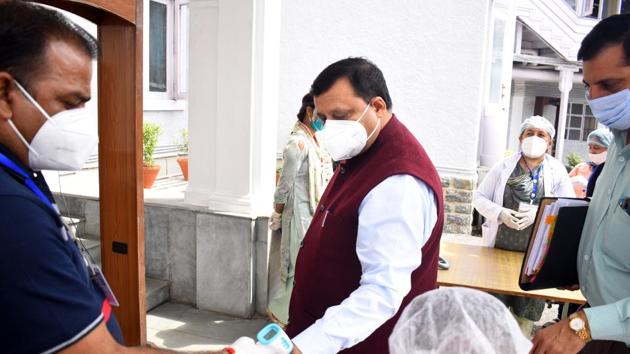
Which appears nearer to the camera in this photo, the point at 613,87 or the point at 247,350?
the point at 247,350

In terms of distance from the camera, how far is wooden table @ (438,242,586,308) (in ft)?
9.73

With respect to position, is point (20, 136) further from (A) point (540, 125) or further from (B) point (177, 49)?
(B) point (177, 49)

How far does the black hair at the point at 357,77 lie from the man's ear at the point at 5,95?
0.99 m

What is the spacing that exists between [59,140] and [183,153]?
608 cm

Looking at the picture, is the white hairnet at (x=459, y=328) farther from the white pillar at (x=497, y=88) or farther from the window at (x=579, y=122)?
the window at (x=579, y=122)

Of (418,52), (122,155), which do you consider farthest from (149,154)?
(418,52)

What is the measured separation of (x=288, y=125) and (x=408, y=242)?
598 centimetres

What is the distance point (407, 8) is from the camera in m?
6.85

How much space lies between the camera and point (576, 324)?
1609 mm

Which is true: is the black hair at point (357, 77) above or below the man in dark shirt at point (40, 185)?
above

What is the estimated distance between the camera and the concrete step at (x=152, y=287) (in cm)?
444

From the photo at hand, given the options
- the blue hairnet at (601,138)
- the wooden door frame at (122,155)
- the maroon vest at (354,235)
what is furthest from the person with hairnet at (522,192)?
the wooden door frame at (122,155)

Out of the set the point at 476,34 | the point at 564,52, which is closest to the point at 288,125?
the point at 476,34

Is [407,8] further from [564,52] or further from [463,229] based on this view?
[564,52]
